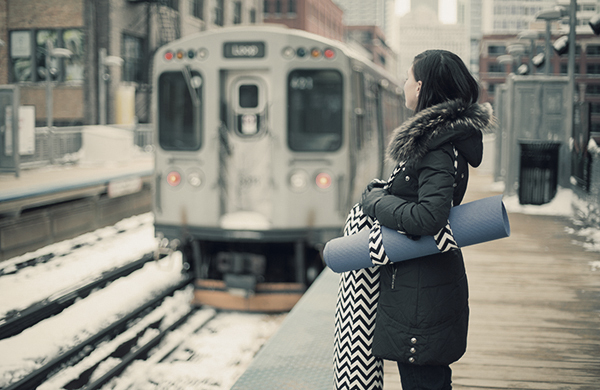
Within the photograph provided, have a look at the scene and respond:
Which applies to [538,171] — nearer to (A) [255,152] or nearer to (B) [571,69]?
(B) [571,69]

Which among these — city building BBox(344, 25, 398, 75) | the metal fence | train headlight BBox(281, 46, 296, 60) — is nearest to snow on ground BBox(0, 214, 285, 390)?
train headlight BBox(281, 46, 296, 60)

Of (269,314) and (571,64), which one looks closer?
(269,314)

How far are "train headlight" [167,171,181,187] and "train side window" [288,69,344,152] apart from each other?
1446 millimetres

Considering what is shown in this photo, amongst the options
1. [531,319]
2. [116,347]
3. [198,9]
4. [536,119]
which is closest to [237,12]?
[198,9]

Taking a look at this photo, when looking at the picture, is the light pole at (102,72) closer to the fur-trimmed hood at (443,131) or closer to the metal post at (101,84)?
the metal post at (101,84)

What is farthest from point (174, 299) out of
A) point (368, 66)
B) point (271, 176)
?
point (368, 66)

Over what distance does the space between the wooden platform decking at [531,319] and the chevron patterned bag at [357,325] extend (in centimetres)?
121

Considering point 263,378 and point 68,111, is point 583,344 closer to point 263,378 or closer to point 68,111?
point 263,378

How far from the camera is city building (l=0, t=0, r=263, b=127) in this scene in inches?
528

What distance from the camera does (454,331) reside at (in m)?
2.18

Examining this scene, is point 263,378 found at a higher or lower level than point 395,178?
lower

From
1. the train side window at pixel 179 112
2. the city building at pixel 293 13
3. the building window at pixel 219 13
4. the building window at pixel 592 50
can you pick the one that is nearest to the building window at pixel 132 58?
the building window at pixel 219 13

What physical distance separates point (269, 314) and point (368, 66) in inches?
143

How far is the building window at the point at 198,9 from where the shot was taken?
30.2m
